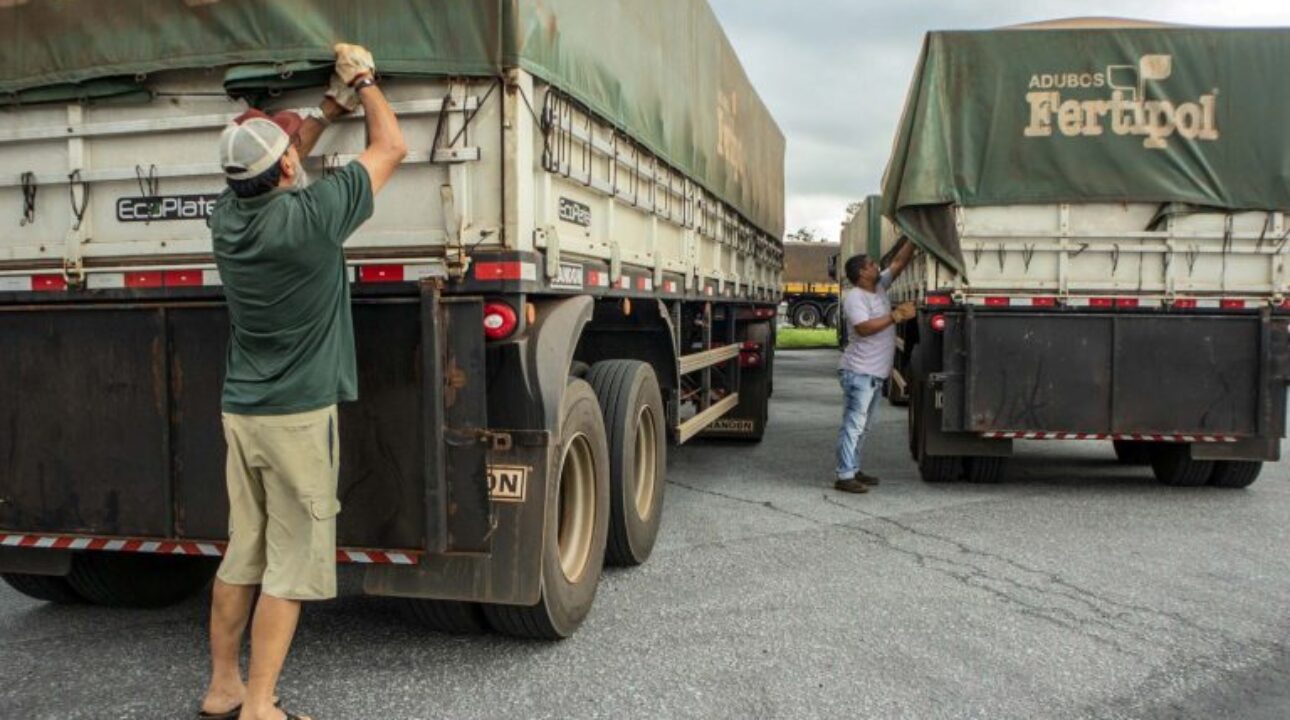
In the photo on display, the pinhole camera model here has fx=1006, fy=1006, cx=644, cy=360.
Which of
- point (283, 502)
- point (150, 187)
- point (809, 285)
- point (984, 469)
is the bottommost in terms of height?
point (984, 469)

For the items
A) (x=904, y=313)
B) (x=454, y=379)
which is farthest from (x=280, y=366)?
(x=904, y=313)

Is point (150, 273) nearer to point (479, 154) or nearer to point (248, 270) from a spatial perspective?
point (248, 270)

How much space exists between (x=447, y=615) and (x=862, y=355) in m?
4.25

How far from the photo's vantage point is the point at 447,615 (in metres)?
3.96

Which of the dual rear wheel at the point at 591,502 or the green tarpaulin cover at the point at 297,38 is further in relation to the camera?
the dual rear wheel at the point at 591,502

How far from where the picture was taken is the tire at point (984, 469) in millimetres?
7469

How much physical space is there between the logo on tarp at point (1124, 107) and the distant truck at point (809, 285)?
3170 centimetres

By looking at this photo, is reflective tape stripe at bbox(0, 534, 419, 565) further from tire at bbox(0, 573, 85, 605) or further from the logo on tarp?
the logo on tarp

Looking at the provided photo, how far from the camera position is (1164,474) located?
7.52 meters

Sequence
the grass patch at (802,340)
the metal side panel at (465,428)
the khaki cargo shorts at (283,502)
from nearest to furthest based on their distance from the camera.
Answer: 1. the khaki cargo shorts at (283,502)
2. the metal side panel at (465,428)
3. the grass patch at (802,340)

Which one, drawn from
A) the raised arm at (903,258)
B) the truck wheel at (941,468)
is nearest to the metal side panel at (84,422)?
the raised arm at (903,258)

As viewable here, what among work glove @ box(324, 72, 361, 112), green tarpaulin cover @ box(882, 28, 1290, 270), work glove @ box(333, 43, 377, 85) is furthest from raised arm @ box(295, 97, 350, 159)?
green tarpaulin cover @ box(882, 28, 1290, 270)

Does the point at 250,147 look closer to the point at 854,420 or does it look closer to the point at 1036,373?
the point at 854,420

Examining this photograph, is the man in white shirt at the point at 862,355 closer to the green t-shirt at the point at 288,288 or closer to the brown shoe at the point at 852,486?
the brown shoe at the point at 852,486
